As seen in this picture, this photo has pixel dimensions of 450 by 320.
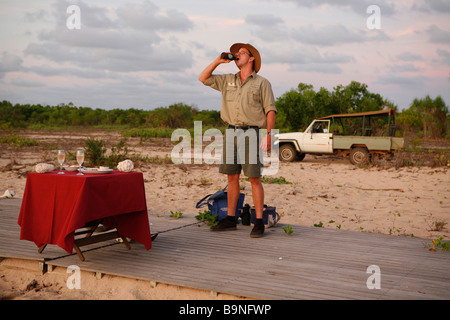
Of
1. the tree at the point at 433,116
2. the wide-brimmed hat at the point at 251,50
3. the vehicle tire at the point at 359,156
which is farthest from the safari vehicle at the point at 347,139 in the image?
the tree at the point at 433,116

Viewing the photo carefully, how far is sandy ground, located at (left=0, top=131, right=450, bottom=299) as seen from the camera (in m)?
4.01

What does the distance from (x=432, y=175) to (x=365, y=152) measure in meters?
3.17

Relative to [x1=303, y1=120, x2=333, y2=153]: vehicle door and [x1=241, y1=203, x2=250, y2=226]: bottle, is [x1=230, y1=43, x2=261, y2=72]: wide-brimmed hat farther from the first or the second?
[x1=303, y1=120, x2=333, y2=153]: vehicle door

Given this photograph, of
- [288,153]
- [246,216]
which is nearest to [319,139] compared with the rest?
[288,153]

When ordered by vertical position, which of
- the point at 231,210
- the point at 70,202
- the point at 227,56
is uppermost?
the point at 227,56

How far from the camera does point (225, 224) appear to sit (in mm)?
5797

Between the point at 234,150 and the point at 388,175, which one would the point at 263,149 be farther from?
the point at 388,175

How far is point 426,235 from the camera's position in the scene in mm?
6852

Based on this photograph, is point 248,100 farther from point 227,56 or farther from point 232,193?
point 232,193

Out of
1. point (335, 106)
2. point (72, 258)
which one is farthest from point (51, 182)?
point (335, 106)

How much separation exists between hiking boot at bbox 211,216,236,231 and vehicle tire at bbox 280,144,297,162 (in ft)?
38.3

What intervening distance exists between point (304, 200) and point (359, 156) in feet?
23.3

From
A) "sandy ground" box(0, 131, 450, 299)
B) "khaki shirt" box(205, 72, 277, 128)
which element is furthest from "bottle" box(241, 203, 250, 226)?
"khaki shirt" box(205, 72, 277, 128)
